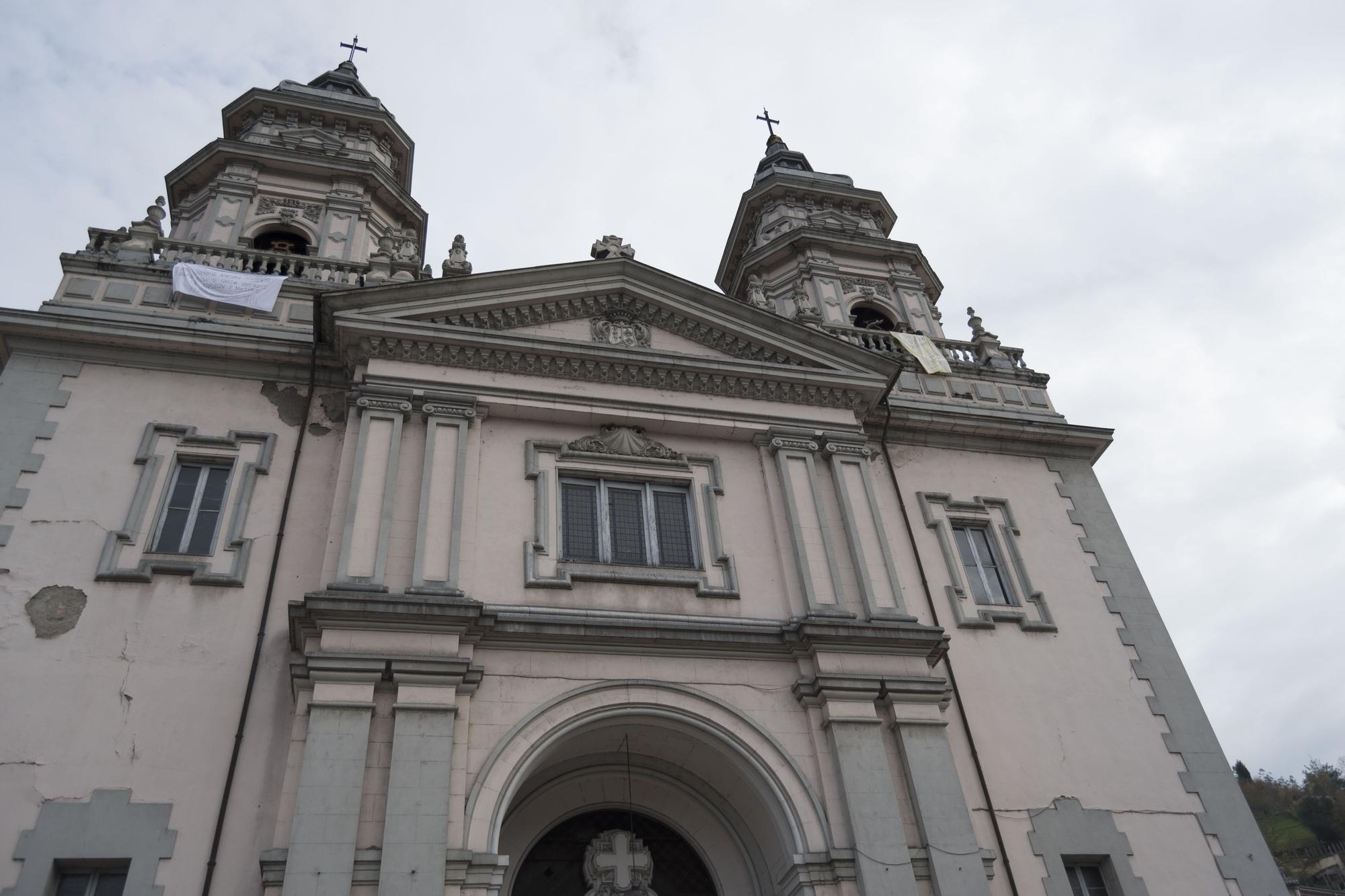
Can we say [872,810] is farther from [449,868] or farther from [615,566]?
[449,868]

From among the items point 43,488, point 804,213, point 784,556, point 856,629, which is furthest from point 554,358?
point 804,213

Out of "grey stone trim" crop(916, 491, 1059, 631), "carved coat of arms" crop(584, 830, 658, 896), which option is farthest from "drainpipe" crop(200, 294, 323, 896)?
"grey stone trim" crop(916, 491, 1059, 631)

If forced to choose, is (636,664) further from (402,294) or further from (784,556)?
(402,294)

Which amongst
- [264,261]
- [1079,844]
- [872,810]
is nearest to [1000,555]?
[1079,844]

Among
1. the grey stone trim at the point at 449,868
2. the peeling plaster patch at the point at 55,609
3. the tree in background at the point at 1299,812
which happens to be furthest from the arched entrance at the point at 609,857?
the tree in background at the point at 1299,812

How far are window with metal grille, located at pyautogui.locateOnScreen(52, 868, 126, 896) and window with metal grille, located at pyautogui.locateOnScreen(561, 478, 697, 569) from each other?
22.2ft

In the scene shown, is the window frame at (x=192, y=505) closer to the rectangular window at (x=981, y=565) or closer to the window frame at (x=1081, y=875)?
the rectangular window at (x=981, y=565)

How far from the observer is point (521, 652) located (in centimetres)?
1364

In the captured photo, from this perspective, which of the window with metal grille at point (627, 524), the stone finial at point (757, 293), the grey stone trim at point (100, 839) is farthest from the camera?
the stone finial at point (757, 293)

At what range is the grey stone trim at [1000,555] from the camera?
17172 mm

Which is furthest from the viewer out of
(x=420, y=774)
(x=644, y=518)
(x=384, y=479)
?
(x=644, y=518)

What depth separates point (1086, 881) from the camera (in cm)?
1487

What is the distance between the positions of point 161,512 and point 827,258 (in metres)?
16.9

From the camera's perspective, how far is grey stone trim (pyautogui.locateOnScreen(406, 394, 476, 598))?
13.7 metres
